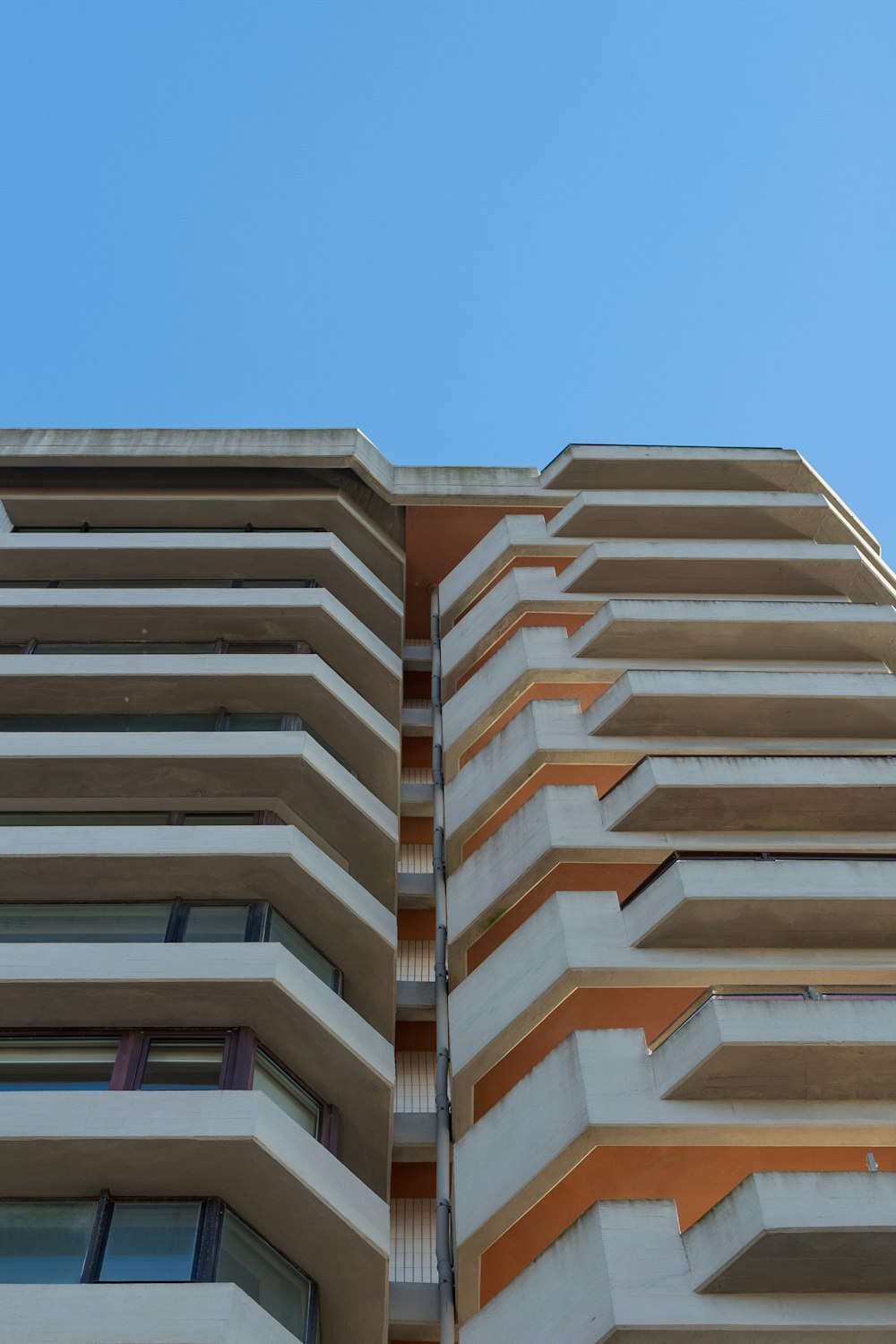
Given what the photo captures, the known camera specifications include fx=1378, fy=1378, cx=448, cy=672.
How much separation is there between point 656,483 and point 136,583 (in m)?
9.67

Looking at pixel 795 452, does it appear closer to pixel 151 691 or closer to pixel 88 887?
pixel 151 691

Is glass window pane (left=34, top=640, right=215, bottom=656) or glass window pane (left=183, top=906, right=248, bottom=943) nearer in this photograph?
glass window pane (left=183, top=906, right=248, bottom=943)

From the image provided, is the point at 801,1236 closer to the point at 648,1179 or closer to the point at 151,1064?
the point at 648,1179

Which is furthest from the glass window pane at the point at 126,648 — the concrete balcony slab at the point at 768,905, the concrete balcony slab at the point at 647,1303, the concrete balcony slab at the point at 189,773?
the concrete balcony slab at the point at 647,1303

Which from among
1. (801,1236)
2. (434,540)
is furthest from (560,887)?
(434,540)

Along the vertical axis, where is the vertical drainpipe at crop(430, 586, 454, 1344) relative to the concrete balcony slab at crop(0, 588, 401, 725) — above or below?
below

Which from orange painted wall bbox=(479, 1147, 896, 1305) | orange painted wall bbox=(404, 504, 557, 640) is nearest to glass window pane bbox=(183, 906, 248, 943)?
orange painted wall bbox=(479, 1147, 896, 1305)

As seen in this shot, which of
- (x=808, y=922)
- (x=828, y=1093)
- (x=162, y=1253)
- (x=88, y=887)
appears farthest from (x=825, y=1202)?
(x=88, y=887)

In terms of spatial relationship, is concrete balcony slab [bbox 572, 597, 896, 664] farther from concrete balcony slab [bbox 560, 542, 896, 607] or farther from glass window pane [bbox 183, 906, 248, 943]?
glass window pane [bbox 183, 906, 248, 943]

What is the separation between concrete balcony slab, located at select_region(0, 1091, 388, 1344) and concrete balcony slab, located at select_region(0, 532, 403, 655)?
37.1 ft

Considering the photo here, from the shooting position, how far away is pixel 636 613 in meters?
21.1

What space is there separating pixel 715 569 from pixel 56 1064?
1349cm

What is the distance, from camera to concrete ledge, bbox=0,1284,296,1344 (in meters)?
10.8

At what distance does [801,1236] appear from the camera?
11062mm
